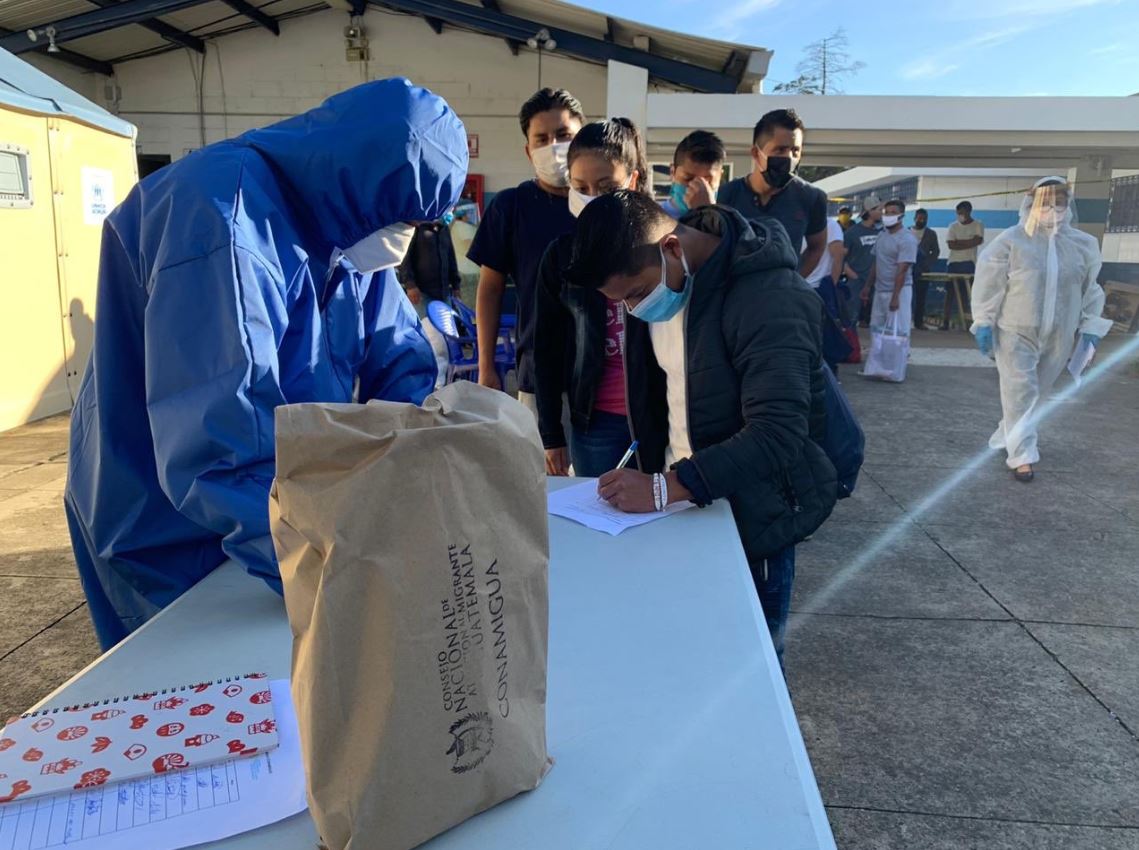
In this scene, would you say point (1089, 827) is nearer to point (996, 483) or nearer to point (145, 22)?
point (996, 483)

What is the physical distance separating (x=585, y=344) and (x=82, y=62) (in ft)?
37.0

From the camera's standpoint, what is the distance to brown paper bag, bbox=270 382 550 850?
667 mm

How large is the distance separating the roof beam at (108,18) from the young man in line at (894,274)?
27.2ft

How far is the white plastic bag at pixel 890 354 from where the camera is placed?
344 inches

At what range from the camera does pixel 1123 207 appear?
13.7 m

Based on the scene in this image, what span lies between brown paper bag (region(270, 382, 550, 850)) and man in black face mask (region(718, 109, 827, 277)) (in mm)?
3470

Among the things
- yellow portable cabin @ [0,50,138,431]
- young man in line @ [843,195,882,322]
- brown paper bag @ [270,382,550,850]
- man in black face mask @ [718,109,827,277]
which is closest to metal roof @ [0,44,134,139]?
yellow portable cabin @ [0,50,138,431]

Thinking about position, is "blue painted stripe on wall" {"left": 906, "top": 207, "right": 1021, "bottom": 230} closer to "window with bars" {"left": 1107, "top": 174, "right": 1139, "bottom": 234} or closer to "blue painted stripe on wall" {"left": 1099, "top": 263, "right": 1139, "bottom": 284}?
"window with bars" {"left": 1107, "top": 174, "right": 1139, "bottom": 234}

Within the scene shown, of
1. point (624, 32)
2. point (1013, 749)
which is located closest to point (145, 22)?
point (624, 32)

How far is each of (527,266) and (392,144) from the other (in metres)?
1.54

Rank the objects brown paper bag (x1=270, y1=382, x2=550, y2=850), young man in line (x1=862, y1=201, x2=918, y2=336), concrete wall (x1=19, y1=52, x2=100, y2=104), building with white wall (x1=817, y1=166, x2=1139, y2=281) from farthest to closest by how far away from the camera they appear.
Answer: building with white wall (x1=817, y1=166, x2=1139, y2=281) < concrete wall (x1=19, y1=52, x2=100, y2=104) < young man in line (x1=862, y1=201, x2=918, y2=336) < brown paper bag (x1=270, y1=382, x2=550, y2=850)

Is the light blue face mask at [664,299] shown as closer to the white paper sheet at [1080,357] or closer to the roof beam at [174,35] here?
the white paper sheet at [1080,357]

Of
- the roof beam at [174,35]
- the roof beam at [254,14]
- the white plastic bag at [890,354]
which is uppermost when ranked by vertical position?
the roof beam at [254,14]

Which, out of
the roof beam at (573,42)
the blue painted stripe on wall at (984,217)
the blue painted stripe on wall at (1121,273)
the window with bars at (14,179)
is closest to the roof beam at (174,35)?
the roof beam at (573,42)
